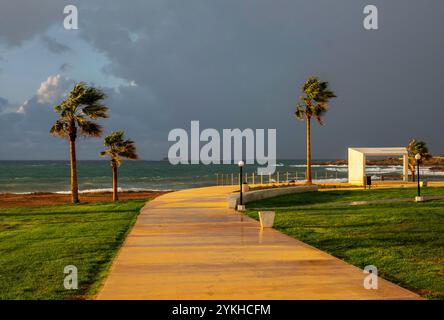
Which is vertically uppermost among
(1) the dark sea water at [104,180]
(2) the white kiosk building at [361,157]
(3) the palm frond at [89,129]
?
(3) the palm frond at [89,129]

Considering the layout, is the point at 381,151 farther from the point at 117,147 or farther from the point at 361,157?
the point at 117,147

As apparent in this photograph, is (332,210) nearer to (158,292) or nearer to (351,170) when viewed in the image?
(158,292)

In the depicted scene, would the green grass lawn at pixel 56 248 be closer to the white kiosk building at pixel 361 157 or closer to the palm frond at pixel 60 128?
the palm frond at pixel 60 128

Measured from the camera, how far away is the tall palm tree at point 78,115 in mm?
26719

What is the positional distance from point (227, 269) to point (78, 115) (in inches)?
818

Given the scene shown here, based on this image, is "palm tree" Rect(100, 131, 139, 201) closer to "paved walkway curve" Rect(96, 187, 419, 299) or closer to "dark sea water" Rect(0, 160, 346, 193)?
"dark sea water" Rect(0, 160, 346, 193)

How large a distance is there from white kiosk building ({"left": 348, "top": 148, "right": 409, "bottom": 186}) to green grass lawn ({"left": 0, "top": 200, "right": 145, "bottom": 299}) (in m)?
24.7

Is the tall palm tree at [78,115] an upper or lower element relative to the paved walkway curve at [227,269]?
upper

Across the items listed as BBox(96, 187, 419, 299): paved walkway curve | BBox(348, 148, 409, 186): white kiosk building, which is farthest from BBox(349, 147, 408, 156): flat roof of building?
BBox(96, 187, 419, 299): paved walkway curve

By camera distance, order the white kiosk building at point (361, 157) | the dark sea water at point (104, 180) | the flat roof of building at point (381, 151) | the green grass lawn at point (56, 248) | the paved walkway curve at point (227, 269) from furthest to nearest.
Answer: the dark sea water at point (104, 180) → the flat roof of building at point (381, 151) → the white kiosk building at point (361, 157) → the green grass lawn at point (56, 248) → the paved walkway curve at point (227, 269)

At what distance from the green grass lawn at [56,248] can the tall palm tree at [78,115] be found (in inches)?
258

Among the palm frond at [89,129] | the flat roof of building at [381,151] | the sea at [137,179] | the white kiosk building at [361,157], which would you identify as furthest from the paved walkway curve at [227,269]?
the flat roof of building at [381,151]

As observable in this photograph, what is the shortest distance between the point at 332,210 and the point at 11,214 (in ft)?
A: 49.0
